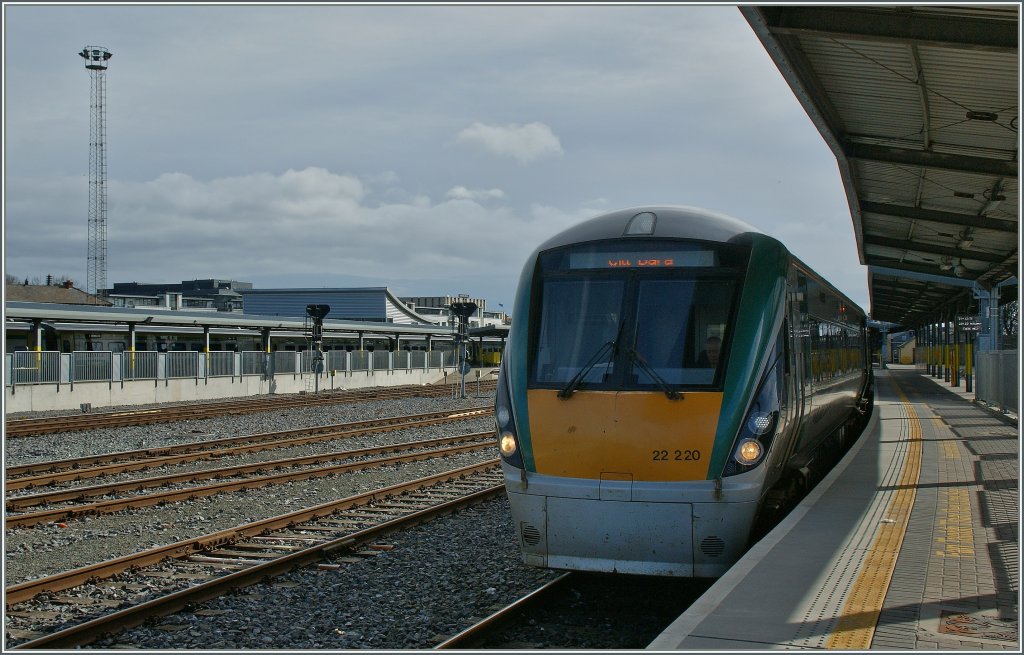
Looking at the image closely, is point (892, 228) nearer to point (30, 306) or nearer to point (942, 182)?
point (942, 182)

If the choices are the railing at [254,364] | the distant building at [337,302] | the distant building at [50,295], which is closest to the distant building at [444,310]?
the distant building at [337,302]

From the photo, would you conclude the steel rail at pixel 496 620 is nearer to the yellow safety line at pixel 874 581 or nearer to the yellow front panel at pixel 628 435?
the yellow front panel at pixel 628 435

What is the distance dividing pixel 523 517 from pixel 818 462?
6005mm

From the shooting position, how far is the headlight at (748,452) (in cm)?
727

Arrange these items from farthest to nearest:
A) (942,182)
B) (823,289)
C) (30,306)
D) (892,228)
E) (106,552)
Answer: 1. (30,306)
2. (892,228)
3. (942,182)
4. (823,289)
5. (106,552)

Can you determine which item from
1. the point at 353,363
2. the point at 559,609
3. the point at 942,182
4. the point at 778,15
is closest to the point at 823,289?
the point at 778,15

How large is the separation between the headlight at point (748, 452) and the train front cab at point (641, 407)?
0.08ft

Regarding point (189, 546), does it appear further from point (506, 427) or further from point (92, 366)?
point (92, 366)

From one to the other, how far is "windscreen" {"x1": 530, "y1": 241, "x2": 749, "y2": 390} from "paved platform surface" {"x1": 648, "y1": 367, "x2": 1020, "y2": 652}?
1555 mm

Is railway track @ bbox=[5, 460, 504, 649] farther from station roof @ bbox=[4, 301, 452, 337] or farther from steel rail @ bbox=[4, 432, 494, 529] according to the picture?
station roof @ bbox=[4, 301, 452, 337]

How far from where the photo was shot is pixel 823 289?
11.5m

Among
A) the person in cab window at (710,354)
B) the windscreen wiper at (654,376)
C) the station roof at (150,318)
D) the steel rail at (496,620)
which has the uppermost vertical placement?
the station roof at (150,318)

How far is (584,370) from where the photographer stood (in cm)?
776

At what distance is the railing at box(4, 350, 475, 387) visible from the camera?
30109 millimetres
